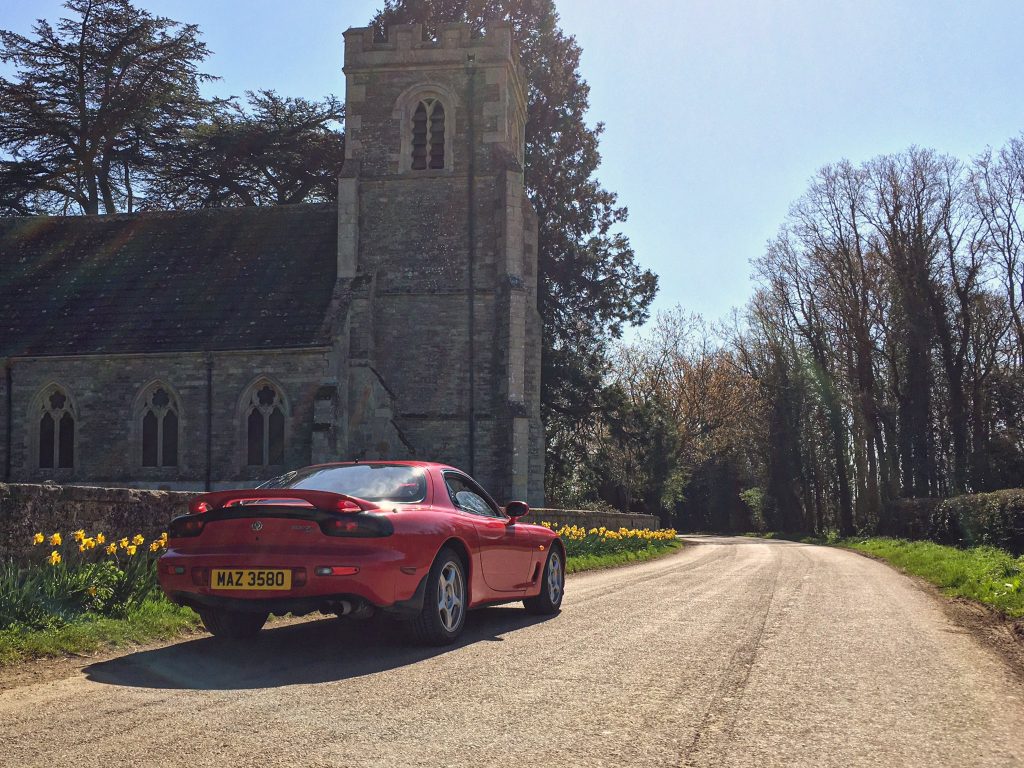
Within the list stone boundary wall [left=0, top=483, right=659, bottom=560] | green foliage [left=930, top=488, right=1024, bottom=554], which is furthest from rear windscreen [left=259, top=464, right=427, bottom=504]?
green foliage [left=930, top=488, right=1024, bottom=554]

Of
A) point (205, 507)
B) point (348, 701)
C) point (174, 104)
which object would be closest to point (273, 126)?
point (174, 104)

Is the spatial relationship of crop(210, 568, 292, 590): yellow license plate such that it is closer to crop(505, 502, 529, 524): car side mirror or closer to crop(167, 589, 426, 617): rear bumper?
crop(167, 589, 426, 617): rear bumper

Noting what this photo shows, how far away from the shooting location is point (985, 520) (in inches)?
811

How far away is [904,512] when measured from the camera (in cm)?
3086

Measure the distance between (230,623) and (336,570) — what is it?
1.53 m

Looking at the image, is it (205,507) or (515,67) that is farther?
(515,67)

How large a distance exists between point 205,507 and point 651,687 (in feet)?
11.4

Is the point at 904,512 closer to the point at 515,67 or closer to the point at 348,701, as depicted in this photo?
the point at 515,67

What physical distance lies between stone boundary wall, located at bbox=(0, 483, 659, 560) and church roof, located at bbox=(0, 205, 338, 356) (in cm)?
1603

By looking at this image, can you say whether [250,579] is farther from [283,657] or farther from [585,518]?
[585,518]

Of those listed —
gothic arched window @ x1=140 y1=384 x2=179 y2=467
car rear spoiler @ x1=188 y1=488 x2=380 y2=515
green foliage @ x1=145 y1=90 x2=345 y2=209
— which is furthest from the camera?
green foliage @ x1=145 y1=90 x2=345 y2=209

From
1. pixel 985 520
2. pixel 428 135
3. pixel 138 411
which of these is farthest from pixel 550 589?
pixel 428 135

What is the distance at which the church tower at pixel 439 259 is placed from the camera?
26.4m

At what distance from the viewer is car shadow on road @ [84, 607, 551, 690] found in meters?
5.74
